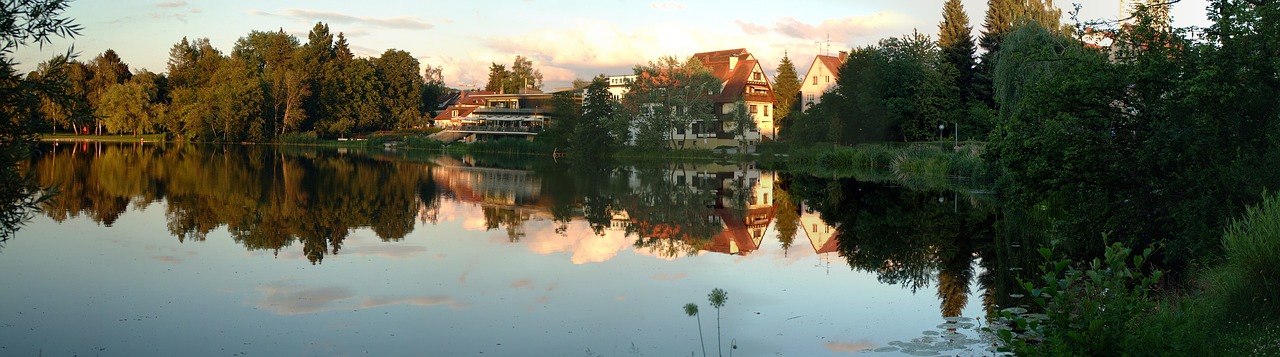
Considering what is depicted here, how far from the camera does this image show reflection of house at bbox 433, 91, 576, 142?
9556 centimetres

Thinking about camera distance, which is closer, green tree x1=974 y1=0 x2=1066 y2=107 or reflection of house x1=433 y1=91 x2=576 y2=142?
green tree x1=974 y1=0 x2=1066 y2=107

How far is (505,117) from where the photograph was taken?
97.6 m

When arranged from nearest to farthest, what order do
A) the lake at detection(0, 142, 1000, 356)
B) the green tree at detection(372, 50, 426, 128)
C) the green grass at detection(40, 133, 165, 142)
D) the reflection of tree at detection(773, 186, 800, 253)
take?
1. the lake at detection(0, 142, 1000, 356)
2. the reflection of tree at detection(773, 186, 800, 253)
3. the green grass at detection(40, 133, 165, 142)
4. the green tree at detection(372, 50, 426, 128)

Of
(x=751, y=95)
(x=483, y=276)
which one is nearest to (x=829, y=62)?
(x=751, y=95)

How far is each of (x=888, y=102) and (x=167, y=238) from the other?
144ft

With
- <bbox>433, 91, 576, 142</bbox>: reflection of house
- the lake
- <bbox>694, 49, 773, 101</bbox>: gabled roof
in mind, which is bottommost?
the lake

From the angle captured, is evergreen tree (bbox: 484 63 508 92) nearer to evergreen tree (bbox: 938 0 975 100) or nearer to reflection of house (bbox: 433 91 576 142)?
reflection of house (bbox: 433 91 576 142)

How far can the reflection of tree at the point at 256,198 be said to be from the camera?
18.1 m

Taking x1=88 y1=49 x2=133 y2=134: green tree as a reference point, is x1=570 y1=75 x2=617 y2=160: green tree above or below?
below

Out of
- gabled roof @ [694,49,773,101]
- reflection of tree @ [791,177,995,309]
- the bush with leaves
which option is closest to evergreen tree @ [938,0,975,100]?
gabled roof @ [694,49,773,101]

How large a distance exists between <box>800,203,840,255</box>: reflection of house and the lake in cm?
11

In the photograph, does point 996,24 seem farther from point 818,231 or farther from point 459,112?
point 459,112

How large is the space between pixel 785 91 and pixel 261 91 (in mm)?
47062

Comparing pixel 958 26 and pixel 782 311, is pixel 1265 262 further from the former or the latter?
pixel 958 26
